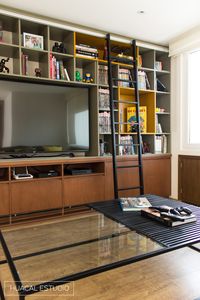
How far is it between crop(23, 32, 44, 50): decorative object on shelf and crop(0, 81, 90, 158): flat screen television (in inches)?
16.5

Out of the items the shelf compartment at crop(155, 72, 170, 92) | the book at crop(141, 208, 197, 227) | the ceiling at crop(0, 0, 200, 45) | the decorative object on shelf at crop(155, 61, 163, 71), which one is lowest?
the book at crop(141, 208, 197, 227)

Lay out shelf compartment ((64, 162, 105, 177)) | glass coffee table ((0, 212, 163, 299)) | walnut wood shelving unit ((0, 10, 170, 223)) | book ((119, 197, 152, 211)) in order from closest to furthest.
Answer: glass coffee table ((0, 212, 163, 299)), book ((119, 197, 152, 211)), walnut wood shelving unit ((0, 10, 170, 223)), shelf compartment ((64, 162, 105, 177))

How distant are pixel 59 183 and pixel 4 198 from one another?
606 millimetres

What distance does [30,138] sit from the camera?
2830mm

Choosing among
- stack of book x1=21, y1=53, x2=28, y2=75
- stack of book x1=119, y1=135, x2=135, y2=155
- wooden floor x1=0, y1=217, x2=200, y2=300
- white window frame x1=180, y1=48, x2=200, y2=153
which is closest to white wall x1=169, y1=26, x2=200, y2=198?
white window frame x1=180, y1=48, x2=200, y2=153

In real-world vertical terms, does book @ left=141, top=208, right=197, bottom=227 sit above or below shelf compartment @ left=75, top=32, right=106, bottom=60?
below

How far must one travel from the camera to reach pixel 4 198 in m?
2.52

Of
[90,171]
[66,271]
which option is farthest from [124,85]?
[66,271]

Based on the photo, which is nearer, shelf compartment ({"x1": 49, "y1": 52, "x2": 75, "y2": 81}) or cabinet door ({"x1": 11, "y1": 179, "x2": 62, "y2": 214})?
cabinet door ({"x1": 11, "y1": 179, "x2": 62, "y2": 214})

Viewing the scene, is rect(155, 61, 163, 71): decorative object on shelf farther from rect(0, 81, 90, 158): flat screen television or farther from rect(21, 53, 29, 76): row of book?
rect(21, 53, 29, 76): row of book

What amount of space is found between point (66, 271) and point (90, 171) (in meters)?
1.47

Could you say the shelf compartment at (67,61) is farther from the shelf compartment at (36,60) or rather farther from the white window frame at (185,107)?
the white window frame at (185,107)

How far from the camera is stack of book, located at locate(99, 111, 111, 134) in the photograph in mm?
3188

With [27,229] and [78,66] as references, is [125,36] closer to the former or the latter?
[78,66]
